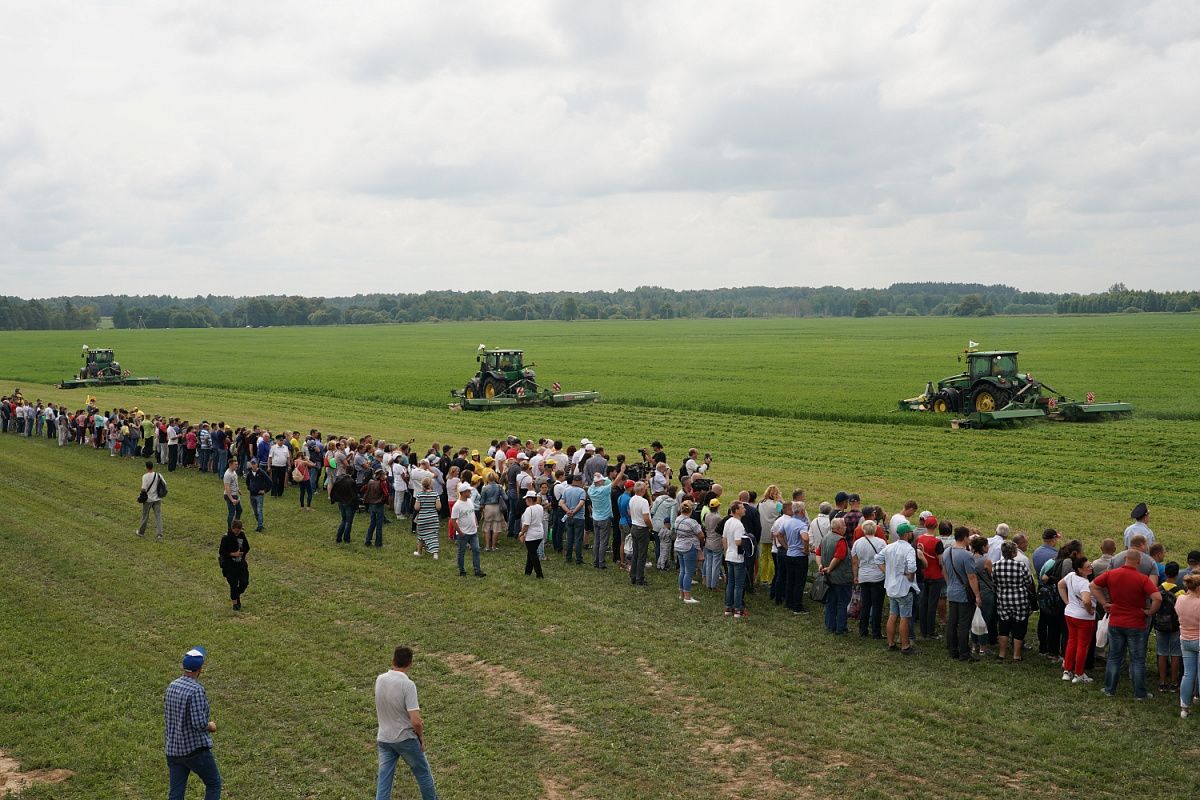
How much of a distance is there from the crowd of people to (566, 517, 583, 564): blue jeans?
0.10 feet

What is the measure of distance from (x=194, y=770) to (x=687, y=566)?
23.5 ft

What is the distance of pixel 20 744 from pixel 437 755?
3872mm

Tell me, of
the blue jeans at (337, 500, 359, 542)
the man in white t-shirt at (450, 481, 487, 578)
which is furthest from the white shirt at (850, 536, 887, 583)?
the blue jeans at (337, 500, 359, 542)

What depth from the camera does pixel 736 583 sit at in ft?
42.8

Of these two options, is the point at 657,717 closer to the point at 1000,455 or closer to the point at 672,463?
the point at 672,463

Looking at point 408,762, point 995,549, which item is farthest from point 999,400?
point 408,762

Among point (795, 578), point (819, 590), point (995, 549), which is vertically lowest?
point (819, 590)

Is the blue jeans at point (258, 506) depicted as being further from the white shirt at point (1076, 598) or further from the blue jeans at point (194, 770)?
the white shirt at point (1076, 598)

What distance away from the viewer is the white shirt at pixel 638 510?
569 inches

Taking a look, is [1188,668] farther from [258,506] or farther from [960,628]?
[258,506]

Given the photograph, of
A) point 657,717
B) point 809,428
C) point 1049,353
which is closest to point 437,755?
point 657,717

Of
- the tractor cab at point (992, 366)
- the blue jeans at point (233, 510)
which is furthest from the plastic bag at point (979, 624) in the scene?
the tractor cab at point (992, 366)

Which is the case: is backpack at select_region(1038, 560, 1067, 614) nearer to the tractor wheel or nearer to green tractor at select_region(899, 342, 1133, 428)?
green tractor at select_region(899, 342, 1133, 428)

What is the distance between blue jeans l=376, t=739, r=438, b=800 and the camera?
7883mm
